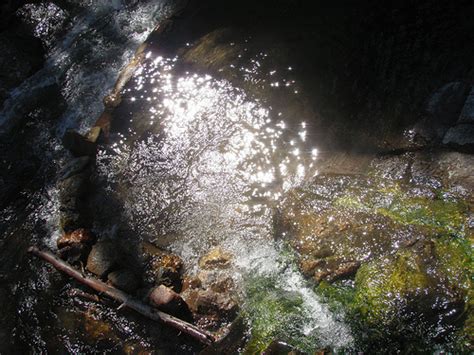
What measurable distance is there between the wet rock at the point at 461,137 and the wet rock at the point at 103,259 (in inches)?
149

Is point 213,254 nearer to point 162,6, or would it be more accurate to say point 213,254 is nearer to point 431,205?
point 431,205

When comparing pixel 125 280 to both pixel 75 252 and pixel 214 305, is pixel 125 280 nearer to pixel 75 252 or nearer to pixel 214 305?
pixel 75 252

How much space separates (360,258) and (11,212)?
15.2ft

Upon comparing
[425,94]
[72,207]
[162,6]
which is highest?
[162,6]

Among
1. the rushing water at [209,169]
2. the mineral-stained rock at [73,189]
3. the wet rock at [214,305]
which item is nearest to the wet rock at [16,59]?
the rushing water at [209,169]

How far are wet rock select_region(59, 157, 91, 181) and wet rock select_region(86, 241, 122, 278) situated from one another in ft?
4.38

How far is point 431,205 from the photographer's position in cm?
345

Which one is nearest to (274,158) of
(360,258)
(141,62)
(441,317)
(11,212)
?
(360,258)

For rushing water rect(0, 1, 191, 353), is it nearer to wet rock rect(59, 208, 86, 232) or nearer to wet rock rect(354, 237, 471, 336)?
wet rock rect(59, 208, 86, 232)

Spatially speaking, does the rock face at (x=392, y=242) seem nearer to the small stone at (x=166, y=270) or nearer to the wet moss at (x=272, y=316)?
the wet moss at (x=272, y=316)

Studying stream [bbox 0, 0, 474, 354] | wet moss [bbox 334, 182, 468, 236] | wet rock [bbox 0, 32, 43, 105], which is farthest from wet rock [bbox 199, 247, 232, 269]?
wet rock [bbox 0, 32, 43, 105]

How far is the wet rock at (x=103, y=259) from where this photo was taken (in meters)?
3.95

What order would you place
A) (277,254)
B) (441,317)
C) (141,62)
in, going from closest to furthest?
(441,317) < (277,254) < (141,62)

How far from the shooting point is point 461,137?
3.66 meters
